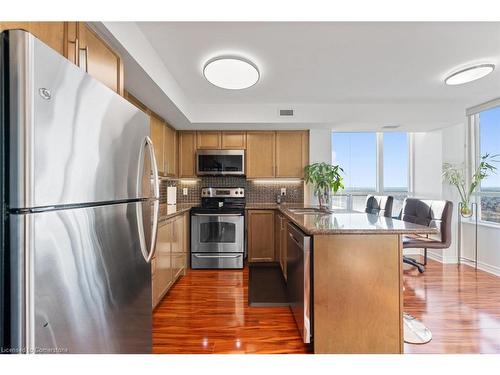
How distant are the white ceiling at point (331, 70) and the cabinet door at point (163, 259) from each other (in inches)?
55.9

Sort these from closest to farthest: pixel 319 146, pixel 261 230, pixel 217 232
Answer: pixel 217 232, pixel 261 230, pixel 319 146

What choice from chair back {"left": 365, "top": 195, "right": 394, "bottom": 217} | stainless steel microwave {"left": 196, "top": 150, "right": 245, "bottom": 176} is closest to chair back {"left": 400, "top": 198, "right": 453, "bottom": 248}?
chair back {"left": 365, "top": 195, "right": 394, "bottom": 217}

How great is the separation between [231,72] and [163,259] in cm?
203

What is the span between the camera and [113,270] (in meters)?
1.03

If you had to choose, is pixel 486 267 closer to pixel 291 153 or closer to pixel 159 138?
pixel 291 153

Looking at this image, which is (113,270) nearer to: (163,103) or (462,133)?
(163,103)

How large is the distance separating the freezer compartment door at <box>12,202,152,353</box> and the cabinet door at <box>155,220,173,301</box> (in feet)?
4.04

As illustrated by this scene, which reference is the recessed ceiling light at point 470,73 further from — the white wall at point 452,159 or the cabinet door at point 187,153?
the cabinet door at point 187,153

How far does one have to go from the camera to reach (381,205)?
12.3 ft

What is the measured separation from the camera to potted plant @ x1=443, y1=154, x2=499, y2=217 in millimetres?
3619

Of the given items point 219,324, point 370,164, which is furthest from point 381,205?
point 219,324

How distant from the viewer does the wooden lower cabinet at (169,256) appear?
2.43 meters
